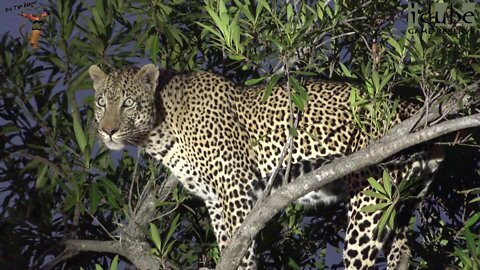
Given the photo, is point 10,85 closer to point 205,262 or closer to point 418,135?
point 205,262

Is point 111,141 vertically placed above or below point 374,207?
above

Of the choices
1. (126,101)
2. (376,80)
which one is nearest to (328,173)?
(376,80)

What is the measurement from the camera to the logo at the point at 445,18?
33.1ft

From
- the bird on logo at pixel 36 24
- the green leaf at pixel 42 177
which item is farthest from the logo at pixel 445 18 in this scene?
the green leaf at pixel 42 177

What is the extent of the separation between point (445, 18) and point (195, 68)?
8.76ft

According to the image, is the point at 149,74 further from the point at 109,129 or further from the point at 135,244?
the point at 135,244

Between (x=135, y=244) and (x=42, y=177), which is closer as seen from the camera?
(x=42, y=177)

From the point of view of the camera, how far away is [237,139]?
11.2 metres

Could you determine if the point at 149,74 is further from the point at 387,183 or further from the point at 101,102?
the point at 387,183

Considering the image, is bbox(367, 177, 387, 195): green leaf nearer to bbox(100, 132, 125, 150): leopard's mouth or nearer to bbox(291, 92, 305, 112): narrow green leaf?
bbox(291, 92, 305, 112): narrow green leaf

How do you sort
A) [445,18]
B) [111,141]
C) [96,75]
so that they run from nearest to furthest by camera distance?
[445,18] → [111,141] → [96,75]

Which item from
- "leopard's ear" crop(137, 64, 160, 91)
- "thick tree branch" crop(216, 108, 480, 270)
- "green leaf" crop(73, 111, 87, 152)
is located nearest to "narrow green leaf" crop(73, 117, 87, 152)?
"green leaf" crop(73, 111, 87, 152)

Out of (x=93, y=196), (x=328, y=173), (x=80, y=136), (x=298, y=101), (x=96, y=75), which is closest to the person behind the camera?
(x=328, y=173)

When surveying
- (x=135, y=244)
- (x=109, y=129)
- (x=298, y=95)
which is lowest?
(x=135, y=244)
